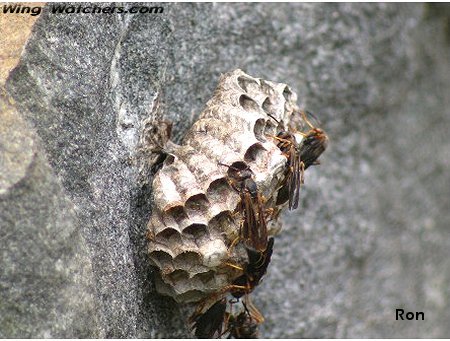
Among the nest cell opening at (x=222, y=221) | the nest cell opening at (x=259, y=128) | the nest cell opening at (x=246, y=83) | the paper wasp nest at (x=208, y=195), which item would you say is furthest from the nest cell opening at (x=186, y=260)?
the nest cell opening at (x=246, y=83)

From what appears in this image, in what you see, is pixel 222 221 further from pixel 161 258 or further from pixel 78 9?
pixel 78 9

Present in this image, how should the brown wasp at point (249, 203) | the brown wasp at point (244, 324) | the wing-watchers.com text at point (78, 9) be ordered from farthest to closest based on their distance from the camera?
the brown wasp at point (244, 324)
the brown wasp at point (249, 203)
the wing-watchers.com text at point (78, 9)

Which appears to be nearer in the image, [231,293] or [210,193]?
[210,193]

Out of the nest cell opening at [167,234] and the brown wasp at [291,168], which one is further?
the brown wasp at [291,168]

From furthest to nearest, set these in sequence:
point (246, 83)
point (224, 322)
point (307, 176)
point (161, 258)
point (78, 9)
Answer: point (307, 176), point (224, 322), point (246, 83), point (161, 258), point (78, 9)

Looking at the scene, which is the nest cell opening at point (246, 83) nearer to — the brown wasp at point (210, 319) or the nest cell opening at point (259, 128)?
the nest cell opening at point (259, 128)

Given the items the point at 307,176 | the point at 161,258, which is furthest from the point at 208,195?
the point at 307,176

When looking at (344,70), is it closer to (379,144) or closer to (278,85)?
(379,144)
